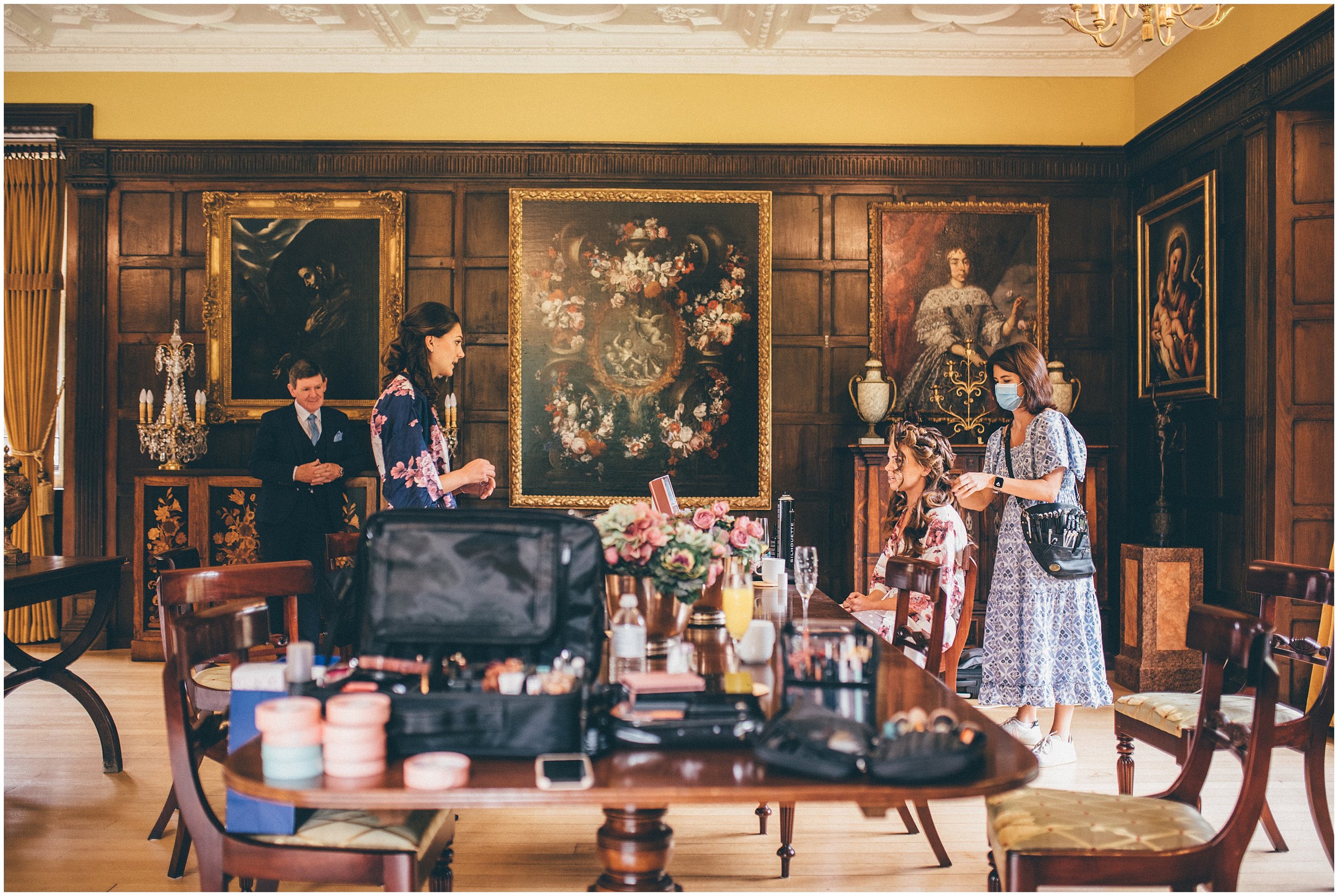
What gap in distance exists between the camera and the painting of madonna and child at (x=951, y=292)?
227 inches

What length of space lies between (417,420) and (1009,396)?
2.32 metres

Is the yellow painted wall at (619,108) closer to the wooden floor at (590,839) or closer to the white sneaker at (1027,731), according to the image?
the white sneaker at (1027,731)

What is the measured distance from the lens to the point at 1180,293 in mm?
5191

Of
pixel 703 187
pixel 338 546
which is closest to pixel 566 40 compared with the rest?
pixel 703 187

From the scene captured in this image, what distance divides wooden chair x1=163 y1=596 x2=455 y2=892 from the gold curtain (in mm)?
5071

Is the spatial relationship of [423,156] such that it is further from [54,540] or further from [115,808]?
[115,808]

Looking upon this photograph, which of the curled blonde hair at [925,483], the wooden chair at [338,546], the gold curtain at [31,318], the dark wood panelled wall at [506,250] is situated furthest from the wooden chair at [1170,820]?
the gold curtain at [31,318]

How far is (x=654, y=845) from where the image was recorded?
174 cm

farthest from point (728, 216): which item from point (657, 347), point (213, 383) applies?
point (213, 383)

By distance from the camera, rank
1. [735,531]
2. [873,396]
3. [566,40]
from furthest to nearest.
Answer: [566,40], [873,396], [735,531]

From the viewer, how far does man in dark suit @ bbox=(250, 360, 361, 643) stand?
196 inches

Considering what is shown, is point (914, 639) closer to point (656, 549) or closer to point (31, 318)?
point (656, 549)

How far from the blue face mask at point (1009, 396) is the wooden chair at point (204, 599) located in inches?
106

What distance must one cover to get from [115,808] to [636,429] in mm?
3343
